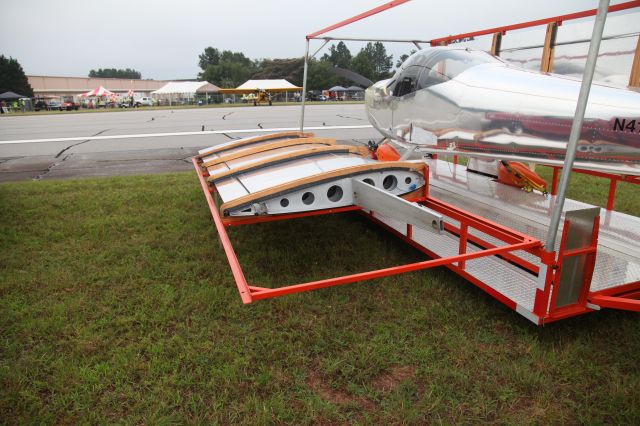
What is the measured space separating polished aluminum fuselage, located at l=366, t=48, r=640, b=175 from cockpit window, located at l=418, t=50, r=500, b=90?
18 millimetres

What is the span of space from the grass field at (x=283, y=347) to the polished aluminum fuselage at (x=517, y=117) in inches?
48.0

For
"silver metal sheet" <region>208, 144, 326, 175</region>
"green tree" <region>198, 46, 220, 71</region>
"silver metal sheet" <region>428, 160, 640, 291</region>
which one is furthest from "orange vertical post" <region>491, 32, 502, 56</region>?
"green tree" <region>198, 46, 220, 71</region>

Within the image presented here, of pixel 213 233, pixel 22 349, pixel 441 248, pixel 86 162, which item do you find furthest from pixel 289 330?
pixel 86 162

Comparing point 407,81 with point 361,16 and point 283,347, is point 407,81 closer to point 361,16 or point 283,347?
point 361,16

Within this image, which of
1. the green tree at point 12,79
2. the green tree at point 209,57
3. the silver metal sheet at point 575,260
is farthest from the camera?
the green tree at point 209,57

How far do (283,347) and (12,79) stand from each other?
4335 inches

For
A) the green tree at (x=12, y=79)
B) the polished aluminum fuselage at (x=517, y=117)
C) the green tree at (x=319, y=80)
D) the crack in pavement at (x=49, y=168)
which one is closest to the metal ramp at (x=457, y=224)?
the polished aluminum fuselage at (x=517, y=117)

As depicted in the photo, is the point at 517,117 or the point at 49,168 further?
the point at 49,168

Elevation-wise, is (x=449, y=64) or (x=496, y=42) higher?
(x=496, y=42)

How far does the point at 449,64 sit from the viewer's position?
13.7 ft

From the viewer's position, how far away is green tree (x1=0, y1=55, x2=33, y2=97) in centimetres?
8531

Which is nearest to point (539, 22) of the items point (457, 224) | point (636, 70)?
point (636, 70)

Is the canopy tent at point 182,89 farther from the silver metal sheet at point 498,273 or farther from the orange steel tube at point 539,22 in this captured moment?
the silver metal sheet at point 498,273

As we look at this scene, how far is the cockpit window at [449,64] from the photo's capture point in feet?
13.3
